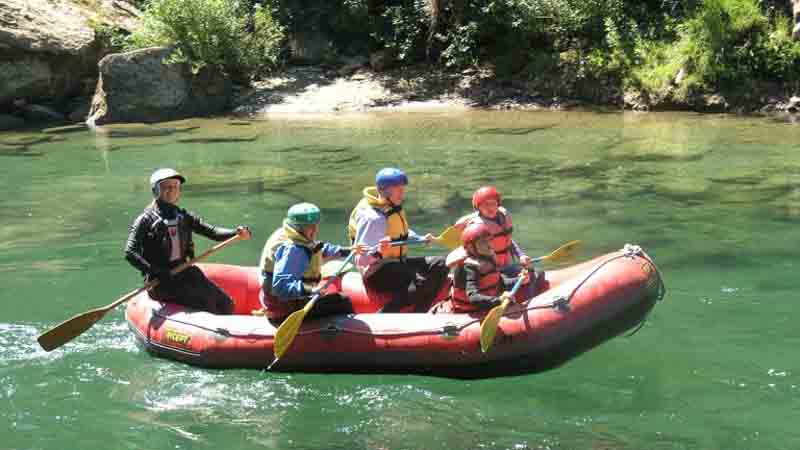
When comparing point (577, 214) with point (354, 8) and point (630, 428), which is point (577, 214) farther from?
point (354, 8)

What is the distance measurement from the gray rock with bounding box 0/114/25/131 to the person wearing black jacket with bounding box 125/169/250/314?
38.9ft

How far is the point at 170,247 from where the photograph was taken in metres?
6.17

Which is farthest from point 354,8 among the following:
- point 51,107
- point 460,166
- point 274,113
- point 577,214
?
point 577,214

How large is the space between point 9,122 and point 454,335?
13.7 m

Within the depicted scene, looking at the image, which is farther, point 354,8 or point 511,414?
point 354,8

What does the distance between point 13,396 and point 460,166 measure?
7224 mm

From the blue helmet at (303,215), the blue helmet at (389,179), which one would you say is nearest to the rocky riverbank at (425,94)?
the blue helmet at (389,179)

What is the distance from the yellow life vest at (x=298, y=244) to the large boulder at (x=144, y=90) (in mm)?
12017

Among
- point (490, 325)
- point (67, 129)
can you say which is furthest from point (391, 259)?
point (67, 129)

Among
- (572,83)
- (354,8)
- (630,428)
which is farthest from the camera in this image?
(354,8)

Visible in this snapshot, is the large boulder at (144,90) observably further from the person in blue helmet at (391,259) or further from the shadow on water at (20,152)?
the person in blue helmet at (391,259)

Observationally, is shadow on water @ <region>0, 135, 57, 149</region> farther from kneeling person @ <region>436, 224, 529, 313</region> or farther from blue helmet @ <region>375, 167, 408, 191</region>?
kneeling person @ <region>436, 224, 529, 313</region>

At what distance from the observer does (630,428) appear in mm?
4984

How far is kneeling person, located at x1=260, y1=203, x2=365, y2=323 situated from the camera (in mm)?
5531
